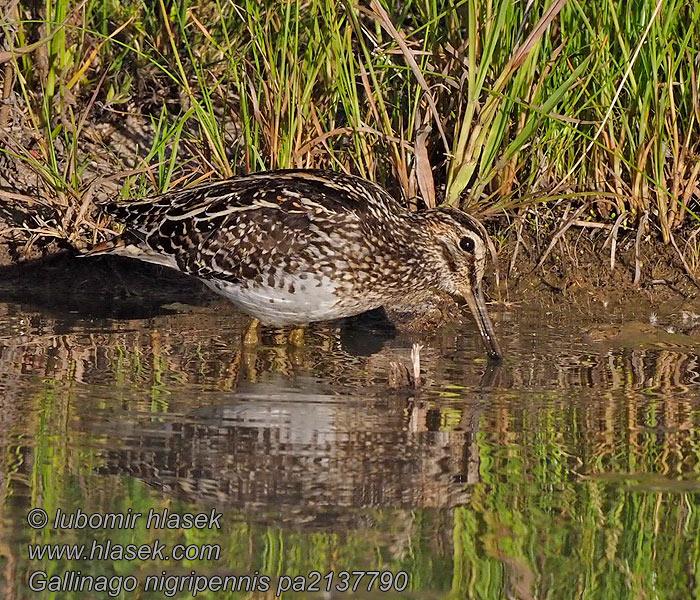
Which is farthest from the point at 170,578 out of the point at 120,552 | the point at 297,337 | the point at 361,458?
the point at 297,337

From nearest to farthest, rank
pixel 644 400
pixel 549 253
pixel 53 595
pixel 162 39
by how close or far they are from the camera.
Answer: pixel 53 595 < pixel 644 400 < pixel 549 253 < pixel 162 39

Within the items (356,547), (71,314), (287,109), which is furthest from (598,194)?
(356,547)

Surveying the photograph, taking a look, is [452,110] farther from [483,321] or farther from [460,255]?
[483,321]

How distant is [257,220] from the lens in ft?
22.6

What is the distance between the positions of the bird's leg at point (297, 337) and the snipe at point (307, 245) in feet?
0.60

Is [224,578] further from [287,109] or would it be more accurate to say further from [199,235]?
[287,109]

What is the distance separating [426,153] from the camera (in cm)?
787

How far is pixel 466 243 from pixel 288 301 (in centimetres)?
102

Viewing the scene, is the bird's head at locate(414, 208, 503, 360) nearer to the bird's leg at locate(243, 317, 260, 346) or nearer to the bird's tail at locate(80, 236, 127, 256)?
the bird's leg at locate(243, 317, 260, 346)

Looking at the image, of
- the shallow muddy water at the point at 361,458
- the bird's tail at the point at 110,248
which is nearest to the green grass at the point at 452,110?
the bird's tail at the point at 110,248

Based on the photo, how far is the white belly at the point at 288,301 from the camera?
682 cm

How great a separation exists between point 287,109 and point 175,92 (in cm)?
186

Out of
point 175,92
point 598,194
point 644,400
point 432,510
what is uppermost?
point 175,92

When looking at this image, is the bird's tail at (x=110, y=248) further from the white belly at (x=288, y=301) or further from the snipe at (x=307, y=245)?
the white belly at (x=288, y=301)
